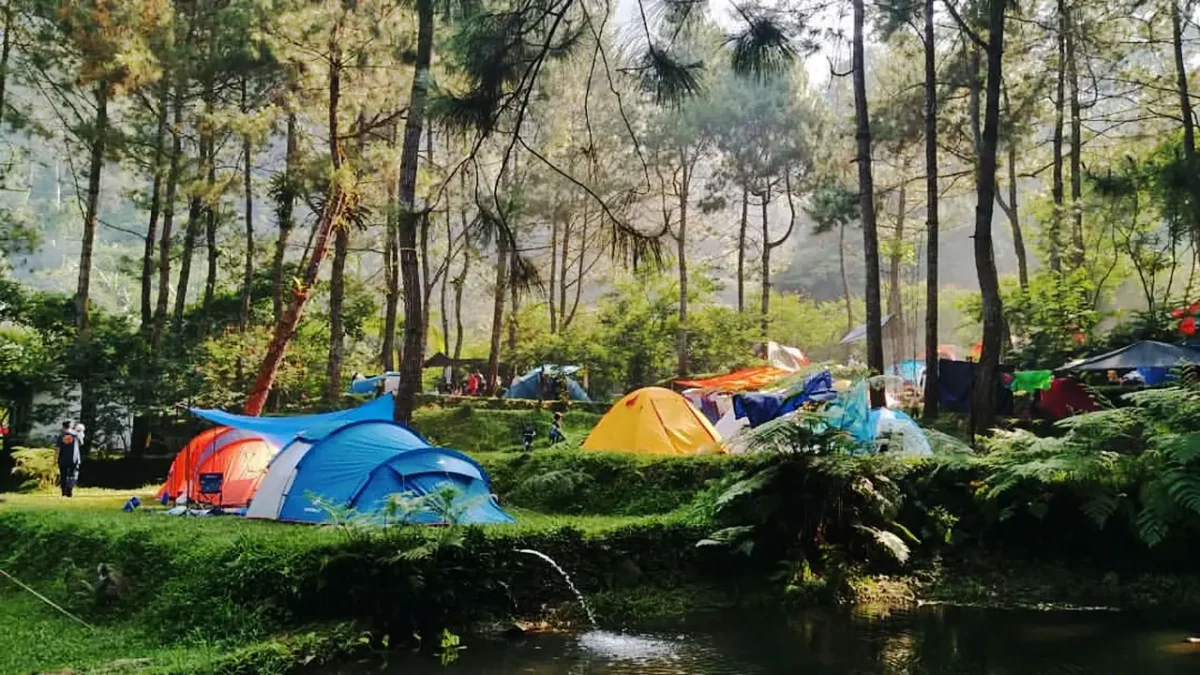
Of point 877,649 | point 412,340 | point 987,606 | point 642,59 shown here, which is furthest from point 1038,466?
point 412,340

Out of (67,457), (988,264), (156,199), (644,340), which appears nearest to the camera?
(988,264)

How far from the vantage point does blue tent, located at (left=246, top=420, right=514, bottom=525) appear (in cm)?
916

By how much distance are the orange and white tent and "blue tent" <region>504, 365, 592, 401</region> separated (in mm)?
13097

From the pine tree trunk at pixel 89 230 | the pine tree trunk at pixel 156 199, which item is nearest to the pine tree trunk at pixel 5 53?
the pine tree trunk at pixel 89 230

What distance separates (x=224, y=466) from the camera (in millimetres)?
12719

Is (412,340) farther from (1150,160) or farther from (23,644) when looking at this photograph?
(1150,160)

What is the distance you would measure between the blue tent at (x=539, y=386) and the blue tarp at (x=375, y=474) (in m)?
15.8

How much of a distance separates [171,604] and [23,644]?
97 cm

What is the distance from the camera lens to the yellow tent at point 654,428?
14.0 metres

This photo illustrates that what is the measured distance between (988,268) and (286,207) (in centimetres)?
1291

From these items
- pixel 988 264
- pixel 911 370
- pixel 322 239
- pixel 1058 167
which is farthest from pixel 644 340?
pixel 988 264

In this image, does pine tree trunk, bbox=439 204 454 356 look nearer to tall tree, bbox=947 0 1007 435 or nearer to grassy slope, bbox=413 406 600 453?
grassy slope, bbox=413 406 600 453

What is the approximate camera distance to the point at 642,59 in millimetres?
5945

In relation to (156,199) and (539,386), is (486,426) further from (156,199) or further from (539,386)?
(156,199)
